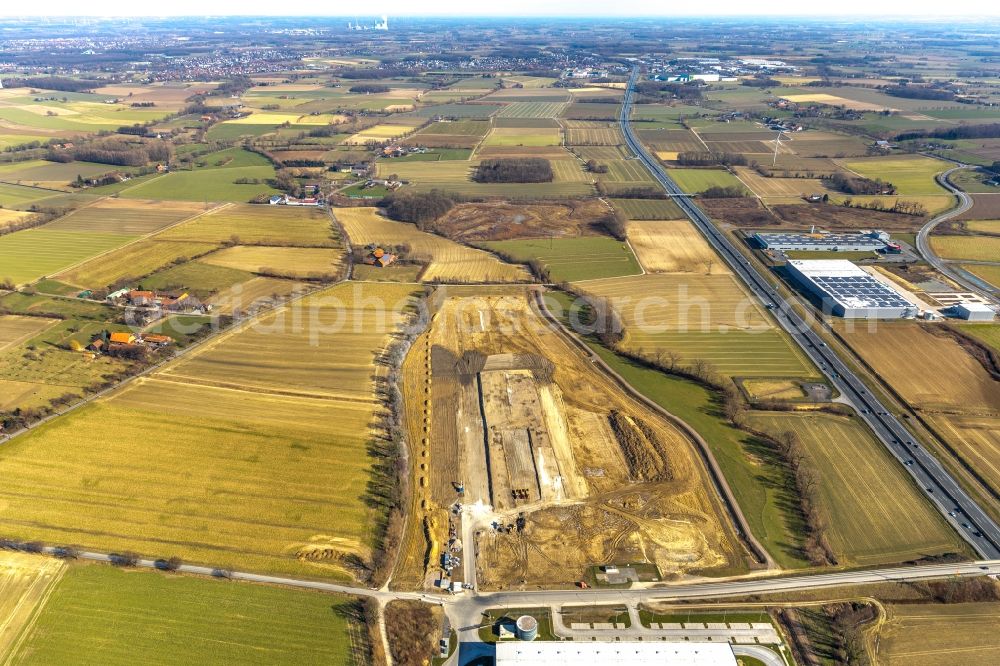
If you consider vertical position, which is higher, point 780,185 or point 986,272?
point 780,185

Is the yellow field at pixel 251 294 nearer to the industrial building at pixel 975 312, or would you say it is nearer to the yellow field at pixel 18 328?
the yellow field at pixel 18 328

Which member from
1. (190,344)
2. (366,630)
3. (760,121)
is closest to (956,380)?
(366,630)

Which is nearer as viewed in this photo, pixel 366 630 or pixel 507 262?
pixel 366 630

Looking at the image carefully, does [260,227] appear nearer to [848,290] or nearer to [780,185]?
[848,290]

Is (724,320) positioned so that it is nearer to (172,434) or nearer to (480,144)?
(172,434)

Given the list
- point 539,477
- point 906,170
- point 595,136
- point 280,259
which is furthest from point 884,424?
point 595,136

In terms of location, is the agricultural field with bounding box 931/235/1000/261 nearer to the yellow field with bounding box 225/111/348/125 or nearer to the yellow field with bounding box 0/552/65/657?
the yellow field with bounding box 0/552/65/657
